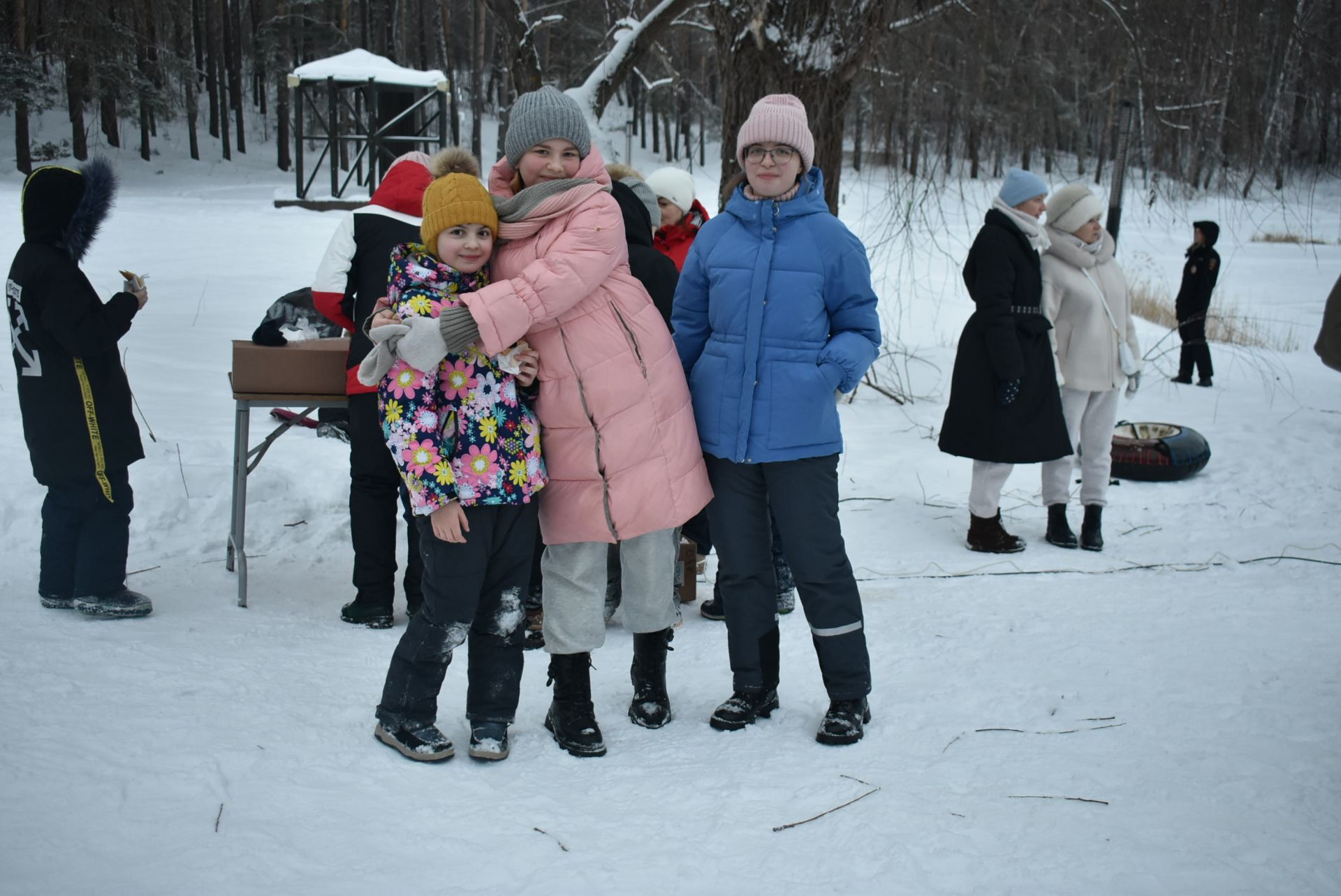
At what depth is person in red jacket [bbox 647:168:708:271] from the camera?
4.58 meters

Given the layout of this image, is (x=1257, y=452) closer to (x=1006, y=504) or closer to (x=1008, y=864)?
(x=1006, y=504)

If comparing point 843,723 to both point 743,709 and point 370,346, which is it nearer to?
point 743,709

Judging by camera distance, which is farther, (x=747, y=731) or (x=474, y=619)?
(x=747, y=731)

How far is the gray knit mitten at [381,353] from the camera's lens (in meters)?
2.58

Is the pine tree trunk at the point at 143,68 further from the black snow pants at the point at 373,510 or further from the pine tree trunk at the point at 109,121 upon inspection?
the black snow pants at the point at 373,510

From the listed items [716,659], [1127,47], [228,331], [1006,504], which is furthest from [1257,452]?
[228,331]

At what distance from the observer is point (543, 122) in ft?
9.18

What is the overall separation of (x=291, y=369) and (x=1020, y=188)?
3.35 meters

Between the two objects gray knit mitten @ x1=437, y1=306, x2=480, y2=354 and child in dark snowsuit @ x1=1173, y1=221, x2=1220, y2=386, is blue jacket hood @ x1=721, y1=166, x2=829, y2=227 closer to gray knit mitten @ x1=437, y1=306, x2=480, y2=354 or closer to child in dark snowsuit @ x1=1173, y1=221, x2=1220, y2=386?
gray knit mitten @ x1=437, y1=306, x2=480, y2=354

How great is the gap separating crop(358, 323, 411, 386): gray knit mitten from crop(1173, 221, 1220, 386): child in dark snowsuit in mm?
8397

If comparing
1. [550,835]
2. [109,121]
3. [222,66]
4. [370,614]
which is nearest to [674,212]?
[370,614]

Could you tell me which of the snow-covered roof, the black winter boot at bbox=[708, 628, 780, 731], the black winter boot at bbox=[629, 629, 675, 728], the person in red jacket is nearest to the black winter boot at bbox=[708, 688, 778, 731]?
the black winter boot at bbox=[708, 628, 780, 731]

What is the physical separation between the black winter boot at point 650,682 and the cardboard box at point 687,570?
3.05 ft

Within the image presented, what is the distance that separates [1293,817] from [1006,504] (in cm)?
362
